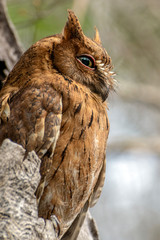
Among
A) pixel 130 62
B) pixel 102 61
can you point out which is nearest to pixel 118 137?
pixel 130 62

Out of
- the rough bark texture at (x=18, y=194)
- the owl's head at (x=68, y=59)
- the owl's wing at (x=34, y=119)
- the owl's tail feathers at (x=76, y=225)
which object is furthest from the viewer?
the owl's tail feathers at (x=76, y=225)

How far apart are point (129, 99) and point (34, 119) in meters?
3.34

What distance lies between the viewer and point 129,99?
16.7ft

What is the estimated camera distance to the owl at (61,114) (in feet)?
6.30

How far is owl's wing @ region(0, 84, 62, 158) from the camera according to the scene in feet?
6.19

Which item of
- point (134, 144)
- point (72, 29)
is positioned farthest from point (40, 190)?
point (134, 144)

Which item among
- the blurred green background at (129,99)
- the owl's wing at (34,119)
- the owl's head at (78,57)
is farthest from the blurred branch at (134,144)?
the owl's wing at (34,119)

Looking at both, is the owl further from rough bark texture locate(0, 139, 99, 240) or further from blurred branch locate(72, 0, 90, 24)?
blurred branch locate(72, 0, 90, 24)

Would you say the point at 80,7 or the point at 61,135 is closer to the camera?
the point at 61,135

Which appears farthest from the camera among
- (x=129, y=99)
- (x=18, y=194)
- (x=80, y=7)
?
(x=129, y=99)

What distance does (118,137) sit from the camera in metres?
5.29

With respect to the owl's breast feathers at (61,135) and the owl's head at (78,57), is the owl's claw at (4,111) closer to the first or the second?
the owl's breast feathers at (61,135)

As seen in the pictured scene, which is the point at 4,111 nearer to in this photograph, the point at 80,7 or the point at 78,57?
the point at 78,57

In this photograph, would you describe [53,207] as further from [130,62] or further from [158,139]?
[130,62]
